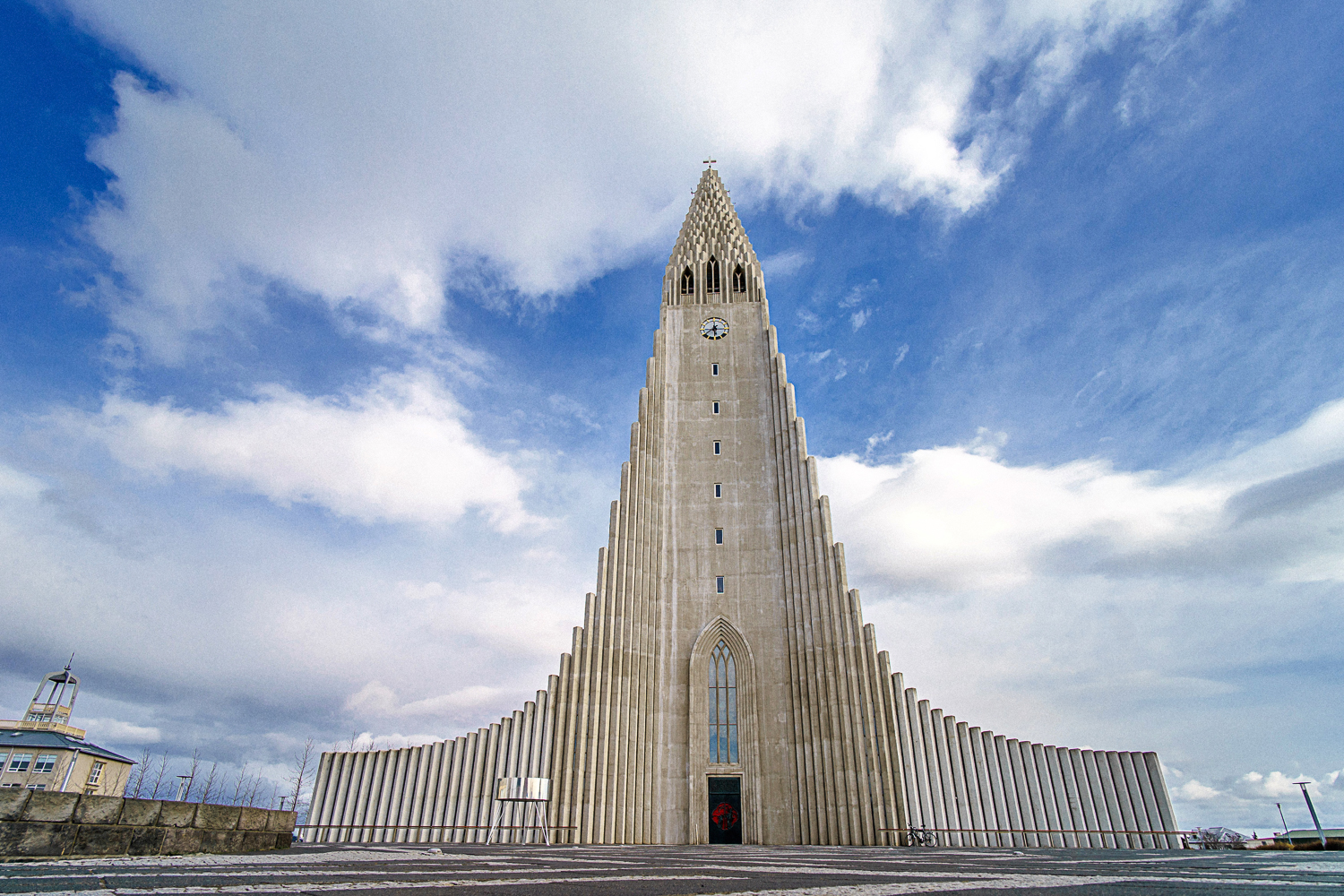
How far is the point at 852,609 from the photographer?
26016 millimetres

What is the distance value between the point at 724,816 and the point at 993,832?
10.1 m

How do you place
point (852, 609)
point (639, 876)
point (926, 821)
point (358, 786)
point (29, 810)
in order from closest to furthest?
point (639, 876), point (29, 810), point (926, 821), point (852, 609), point (358, 786)

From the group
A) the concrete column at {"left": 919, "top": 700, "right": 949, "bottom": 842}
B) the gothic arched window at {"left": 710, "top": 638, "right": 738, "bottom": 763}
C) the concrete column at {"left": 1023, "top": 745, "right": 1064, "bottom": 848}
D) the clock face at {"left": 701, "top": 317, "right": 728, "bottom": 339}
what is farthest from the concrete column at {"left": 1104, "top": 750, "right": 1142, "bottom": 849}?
the clock face at {"left": 701, "top": 317, "right": 728, "bottom": 339}

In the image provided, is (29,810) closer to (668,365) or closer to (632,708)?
(632,708)

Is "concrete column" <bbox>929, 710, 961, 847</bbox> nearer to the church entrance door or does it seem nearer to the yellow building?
the church entrance door

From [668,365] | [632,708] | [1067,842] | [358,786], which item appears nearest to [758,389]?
[668,365]

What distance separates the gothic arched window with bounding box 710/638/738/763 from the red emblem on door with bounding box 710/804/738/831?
1586 millimetres

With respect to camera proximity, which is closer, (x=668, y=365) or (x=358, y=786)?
(x=358, y=786)

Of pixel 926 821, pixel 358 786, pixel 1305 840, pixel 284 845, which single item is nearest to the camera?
pixel 284 845

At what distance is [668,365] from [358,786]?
23579 mm

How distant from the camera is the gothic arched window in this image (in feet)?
84.9

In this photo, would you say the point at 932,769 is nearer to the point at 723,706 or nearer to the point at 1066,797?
the point at 1066,797

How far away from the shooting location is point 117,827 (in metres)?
6.57

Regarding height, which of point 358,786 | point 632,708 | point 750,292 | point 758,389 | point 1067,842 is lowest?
point 1067,842
